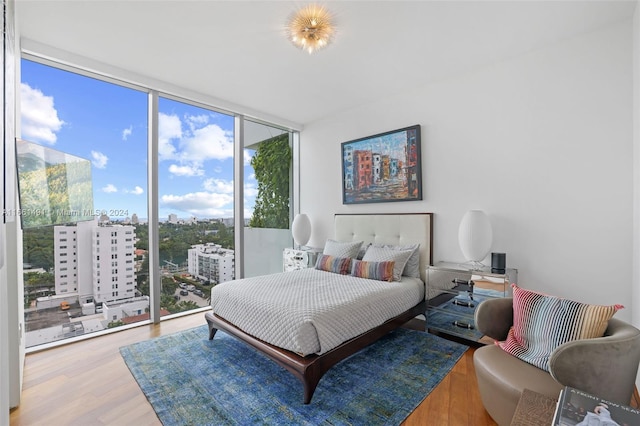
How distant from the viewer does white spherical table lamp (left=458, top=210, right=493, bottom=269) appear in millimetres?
2873

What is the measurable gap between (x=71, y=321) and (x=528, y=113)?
490 cm

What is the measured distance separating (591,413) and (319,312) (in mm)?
1451

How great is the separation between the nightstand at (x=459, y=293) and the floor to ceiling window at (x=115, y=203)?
8.53 feet

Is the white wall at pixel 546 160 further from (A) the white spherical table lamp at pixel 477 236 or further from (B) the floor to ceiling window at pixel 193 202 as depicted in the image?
(B) the floor to ceiling window at pixel 193 202

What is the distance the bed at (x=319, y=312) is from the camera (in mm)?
2043

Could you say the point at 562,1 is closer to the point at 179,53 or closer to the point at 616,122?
the point at 616,122

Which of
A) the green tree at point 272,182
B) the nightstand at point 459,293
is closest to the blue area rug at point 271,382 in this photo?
the nightstand at point 459,293

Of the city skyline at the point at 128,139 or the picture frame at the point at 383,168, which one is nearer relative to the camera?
the city skyline at the point at 128,139

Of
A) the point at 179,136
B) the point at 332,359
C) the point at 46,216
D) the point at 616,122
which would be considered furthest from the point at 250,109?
the point at 616,122

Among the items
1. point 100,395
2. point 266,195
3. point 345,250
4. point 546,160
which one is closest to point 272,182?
point 266,195

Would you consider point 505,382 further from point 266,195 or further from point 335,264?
point 266,195

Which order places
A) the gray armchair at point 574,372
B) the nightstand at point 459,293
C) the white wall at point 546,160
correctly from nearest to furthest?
the gray armchair at point 574,372 < the white wall at point 546,160 < the nightstand at point 459,293

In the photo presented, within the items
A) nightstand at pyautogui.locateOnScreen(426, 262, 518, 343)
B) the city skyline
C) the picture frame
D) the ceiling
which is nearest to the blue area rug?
nightstand at pyautogui.locateOnScreen(426, 262, 518, 343)

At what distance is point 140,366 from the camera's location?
2.44 meters
